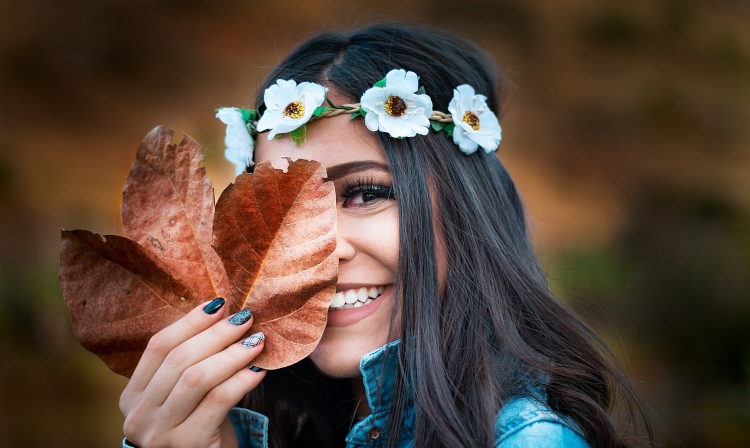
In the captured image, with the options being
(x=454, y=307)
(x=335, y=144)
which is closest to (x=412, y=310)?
(x=454, y=307)

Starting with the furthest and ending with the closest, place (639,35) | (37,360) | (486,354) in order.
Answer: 1. (639,35)
2. (37,360)
3. (486,354)

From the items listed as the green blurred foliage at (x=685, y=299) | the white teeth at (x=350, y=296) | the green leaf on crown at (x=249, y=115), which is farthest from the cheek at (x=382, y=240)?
the green blurred foliage at (x=685, y=299)

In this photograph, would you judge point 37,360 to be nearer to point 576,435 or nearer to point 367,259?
point 367,259

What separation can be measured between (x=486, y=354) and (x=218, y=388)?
0.65 metres

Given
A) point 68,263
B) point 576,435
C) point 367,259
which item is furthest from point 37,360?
point 576,435

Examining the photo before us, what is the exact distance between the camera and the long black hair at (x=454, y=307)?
1.34 m

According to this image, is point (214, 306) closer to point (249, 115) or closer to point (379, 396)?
point (379, 396)

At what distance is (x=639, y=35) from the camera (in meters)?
4.08

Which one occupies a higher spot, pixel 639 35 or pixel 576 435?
pixel 639 35

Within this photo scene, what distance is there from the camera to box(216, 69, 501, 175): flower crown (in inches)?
60.5

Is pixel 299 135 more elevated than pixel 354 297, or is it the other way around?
pixel 299 135

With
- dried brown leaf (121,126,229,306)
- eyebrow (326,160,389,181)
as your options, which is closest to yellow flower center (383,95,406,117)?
eyebrow (326,160,389,181)

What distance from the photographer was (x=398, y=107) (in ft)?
5.15

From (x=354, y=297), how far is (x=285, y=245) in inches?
12.7
